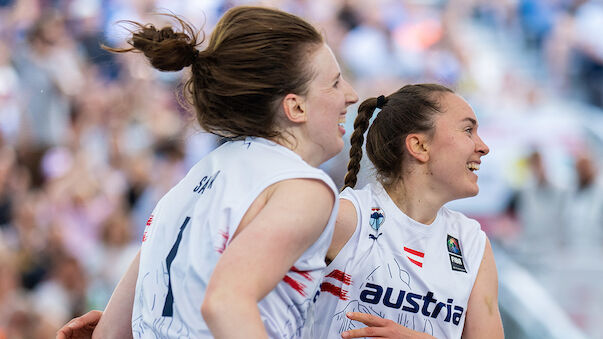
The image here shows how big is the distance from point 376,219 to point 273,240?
83 centimetres

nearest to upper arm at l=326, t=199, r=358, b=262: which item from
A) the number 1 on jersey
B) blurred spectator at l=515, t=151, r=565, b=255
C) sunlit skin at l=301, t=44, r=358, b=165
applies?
sunlit skin at l=301, t=44, r=358, b=165

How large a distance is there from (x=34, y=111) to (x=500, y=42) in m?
5.07

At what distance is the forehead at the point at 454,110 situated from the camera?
93.0 inches

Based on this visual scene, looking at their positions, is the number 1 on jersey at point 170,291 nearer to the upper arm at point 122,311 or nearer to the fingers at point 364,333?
the upper arm at point 122,311

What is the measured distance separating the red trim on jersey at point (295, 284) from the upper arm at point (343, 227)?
0.48 m

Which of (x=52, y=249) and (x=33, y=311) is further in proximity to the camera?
(x=52, y=249)

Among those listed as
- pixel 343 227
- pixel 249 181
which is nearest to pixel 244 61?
pixel 249 181

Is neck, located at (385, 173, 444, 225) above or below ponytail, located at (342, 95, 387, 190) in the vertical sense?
below

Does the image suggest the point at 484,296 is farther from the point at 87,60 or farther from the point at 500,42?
the point at 500,42

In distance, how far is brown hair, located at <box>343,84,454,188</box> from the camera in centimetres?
239

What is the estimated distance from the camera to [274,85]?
171 cm

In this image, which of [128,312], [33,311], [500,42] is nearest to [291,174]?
[128,312]

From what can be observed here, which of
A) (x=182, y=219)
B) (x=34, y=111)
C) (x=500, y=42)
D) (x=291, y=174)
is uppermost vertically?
(x=500, y=42)

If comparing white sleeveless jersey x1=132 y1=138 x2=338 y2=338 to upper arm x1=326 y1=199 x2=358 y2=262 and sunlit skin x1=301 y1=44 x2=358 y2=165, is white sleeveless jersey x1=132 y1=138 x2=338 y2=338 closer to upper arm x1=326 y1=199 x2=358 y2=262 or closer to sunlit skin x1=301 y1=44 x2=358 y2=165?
sunlit skin x1=301 y1=44 x2=358 y2=165
